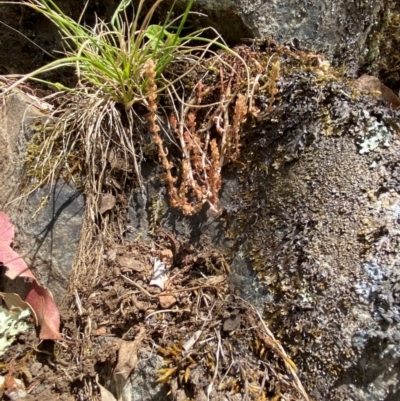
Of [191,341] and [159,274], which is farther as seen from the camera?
[159,274]

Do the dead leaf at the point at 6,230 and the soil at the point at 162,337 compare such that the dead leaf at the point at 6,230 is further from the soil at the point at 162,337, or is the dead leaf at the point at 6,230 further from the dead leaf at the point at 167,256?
the dead leaf at the point at 167,256

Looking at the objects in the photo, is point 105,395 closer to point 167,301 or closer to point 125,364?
point 125,364

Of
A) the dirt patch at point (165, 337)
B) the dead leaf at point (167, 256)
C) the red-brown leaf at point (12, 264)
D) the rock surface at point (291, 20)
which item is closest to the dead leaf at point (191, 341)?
the dirt patch at point (165, 337)

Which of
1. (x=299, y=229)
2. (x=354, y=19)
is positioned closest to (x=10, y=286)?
(x=299, y=229)

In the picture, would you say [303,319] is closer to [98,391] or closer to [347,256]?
[347,256]

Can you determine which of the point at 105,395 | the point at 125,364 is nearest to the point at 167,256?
the point at 125,364

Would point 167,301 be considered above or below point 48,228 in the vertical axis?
above

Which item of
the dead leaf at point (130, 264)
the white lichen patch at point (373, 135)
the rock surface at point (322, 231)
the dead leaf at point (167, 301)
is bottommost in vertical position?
the dead leaf at point (130, 264)
